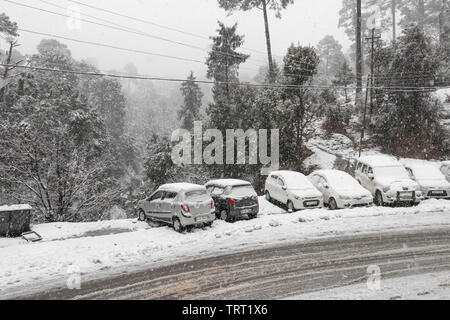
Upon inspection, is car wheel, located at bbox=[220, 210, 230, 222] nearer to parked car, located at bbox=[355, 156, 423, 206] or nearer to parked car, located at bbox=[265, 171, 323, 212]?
parked car, located at bbox=[265, 171, 323, 212]

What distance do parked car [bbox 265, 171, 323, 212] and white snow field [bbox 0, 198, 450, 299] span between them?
57cm

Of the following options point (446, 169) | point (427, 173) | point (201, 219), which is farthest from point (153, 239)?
point (446, 169)

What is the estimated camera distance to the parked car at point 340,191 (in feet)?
49.9

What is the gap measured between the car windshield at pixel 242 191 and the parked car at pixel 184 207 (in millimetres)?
1409

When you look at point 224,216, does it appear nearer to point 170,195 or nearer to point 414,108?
point 170,195

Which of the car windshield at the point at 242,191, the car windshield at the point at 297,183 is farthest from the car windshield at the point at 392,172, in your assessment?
the car windshield at the point at 242,191

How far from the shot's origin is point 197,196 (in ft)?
41.1

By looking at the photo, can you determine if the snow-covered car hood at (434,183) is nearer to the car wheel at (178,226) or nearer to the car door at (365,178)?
the car door at (365,178)

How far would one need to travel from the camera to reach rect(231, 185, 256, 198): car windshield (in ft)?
45.4

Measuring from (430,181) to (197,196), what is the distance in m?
11.8

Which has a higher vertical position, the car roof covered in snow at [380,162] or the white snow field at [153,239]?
the car roof covered in snow at [380,162]

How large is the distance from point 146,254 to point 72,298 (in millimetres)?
3176

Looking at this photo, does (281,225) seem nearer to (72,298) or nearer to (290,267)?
(290,267)
